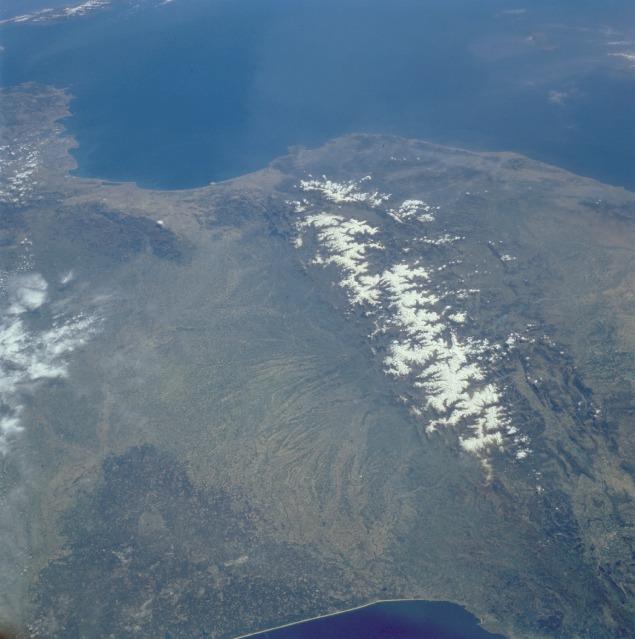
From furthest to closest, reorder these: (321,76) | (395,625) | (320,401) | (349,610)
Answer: (321,76) → (320,401) → (349,610) → (395,625)

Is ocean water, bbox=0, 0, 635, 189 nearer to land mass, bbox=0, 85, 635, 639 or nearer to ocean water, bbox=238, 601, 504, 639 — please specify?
land mass, bbox=0, 85, 635, 639

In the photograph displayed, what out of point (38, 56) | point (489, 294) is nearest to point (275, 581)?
point (489, 294)

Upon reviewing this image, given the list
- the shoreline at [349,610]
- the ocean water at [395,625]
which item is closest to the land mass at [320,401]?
the shoreline at [349,610]

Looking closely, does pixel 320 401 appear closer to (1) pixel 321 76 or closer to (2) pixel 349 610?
(2) pixel 349 610

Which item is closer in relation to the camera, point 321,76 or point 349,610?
point 349,610

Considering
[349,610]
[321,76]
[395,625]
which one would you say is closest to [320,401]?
[349,610]

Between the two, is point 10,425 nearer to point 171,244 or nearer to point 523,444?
point 171,244

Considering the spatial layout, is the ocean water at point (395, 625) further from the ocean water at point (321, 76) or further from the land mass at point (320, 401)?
the ocean water at point (321, 76)
